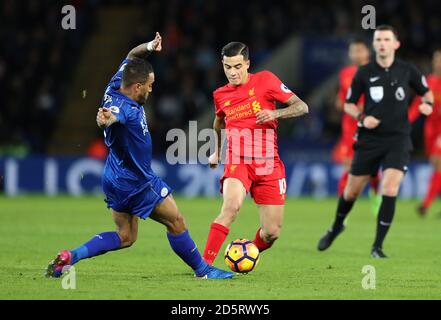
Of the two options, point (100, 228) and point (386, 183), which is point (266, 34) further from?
point (386, 183)

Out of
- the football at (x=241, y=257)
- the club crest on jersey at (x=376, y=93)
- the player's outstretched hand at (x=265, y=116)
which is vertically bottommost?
the football at (x=241, y=257)

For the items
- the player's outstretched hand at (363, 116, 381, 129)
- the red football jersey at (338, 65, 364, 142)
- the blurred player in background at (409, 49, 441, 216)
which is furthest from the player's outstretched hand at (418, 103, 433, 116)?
the blurred player in background at (409, 49, 441, 216)

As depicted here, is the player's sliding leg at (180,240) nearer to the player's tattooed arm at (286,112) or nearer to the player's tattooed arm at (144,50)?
the player's tattooed arm at (286,112)

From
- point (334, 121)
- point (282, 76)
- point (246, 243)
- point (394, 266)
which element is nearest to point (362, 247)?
point (394, 266)

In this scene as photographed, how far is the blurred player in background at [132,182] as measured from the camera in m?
7.74

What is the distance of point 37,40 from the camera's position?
75.2 ft

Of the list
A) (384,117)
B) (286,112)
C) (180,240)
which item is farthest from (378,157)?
(180,240)

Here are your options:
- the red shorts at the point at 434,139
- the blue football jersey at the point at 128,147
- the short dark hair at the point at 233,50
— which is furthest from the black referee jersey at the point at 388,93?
the red shorts at the point at 434,139

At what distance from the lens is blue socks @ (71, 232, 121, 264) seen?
784 centimetres

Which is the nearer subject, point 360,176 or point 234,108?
point 234,108

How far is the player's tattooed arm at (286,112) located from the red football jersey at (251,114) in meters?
0.16

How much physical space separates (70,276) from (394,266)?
132 inches

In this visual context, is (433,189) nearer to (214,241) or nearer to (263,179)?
(263,179)

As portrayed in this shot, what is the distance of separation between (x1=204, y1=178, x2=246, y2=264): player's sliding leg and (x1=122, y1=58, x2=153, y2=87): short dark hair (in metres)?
1.35
